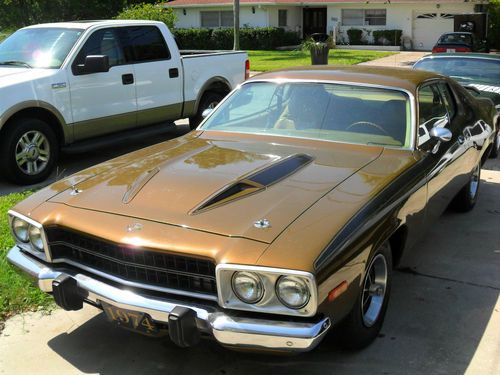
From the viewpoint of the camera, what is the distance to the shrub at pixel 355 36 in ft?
114

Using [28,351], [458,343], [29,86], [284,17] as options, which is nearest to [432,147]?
[458,343]

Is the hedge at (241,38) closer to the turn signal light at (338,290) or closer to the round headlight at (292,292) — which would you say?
the turn signal light at (338,290)

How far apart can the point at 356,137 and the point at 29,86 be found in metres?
4.33

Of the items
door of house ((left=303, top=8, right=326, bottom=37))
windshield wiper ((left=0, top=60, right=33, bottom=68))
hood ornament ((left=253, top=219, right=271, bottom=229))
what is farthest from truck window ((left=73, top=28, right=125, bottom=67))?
door of house ((left=303, top=8, right=326, bottom=37))

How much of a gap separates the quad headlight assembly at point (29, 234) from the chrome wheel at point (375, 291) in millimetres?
1891

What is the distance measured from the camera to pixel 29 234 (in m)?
3.45

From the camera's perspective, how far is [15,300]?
411cm

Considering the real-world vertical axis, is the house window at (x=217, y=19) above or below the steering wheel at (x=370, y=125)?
above

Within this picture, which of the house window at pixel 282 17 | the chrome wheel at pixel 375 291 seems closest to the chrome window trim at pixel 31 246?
the chrome wheel at pixel 375 291

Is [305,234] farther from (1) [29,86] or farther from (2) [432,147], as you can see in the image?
(1) [29,86]

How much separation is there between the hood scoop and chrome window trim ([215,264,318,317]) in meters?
0.48

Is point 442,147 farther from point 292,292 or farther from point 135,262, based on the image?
point 135,262

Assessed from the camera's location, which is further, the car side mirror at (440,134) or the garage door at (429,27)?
the garage door at (429,27)

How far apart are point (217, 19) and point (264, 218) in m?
37.0
